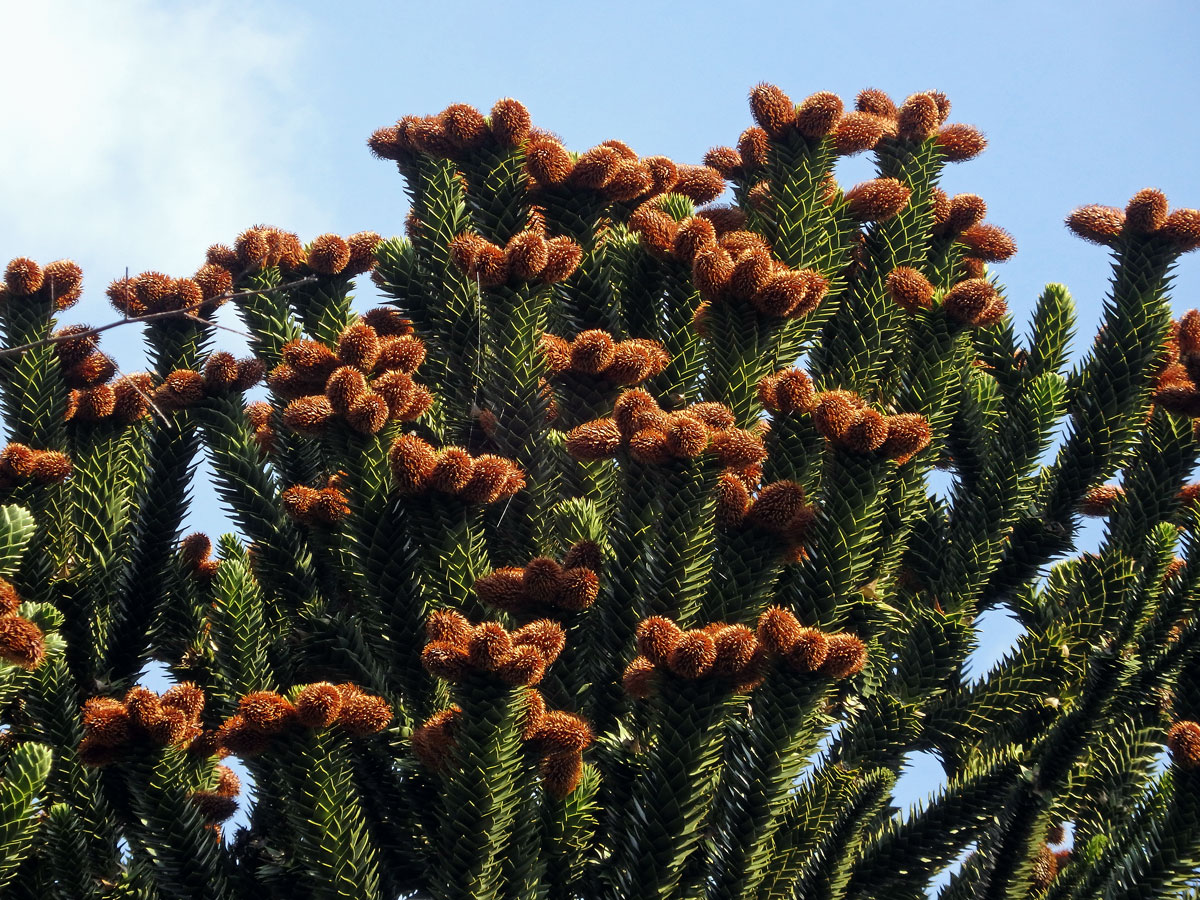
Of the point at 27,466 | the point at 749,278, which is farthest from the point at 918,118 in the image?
the point at 27,466

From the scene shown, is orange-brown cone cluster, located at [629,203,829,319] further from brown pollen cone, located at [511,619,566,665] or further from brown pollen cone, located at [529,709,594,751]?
brown pollen cone, located at [529,709,594,751]

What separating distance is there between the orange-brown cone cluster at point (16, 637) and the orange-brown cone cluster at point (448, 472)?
1376 mm

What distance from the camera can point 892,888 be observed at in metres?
5.50

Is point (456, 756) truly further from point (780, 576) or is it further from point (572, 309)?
point (572, 309)

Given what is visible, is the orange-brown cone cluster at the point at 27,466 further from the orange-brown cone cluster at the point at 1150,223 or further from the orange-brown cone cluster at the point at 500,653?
the orange-brown cone cluster at the point at 1150,223

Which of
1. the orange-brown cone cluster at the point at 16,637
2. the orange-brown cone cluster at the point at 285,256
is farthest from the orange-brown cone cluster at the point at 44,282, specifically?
the orange-brown cone cluster at the point at 16,637

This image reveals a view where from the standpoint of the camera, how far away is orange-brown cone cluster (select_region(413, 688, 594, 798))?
501cm

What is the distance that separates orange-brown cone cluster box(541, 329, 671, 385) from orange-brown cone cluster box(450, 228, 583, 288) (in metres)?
0.31

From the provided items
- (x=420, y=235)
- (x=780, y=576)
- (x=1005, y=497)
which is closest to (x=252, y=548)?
(x=420, y=235)

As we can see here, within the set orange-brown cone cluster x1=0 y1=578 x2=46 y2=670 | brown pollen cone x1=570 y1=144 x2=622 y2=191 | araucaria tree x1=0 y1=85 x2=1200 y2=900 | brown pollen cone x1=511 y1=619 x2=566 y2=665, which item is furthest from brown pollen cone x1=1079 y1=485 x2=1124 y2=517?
orange-brown cone cluster x1=0 y1=578 x2=46 y2=670

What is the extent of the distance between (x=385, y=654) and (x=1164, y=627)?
2.94 metres

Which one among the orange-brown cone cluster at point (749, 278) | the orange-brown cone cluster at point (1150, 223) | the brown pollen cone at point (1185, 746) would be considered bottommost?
the brown pollen cone at point (1185, 746)

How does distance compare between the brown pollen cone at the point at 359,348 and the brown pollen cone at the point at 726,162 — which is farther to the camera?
the brown pollen cone at the point at 726,162

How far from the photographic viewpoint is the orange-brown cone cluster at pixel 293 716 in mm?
5074
